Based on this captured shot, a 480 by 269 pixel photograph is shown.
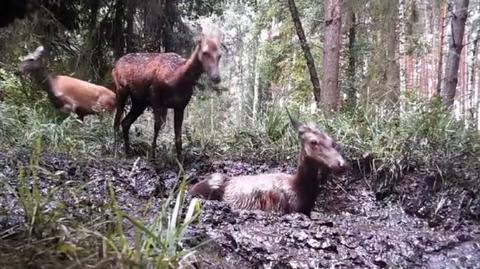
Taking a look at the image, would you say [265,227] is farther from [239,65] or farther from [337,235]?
[239,65]

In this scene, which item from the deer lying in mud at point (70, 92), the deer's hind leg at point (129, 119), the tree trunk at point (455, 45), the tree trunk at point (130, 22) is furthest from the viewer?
the tree trunk at point (130, 22)

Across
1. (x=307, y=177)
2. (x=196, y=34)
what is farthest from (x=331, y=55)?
(x=307, y=177)

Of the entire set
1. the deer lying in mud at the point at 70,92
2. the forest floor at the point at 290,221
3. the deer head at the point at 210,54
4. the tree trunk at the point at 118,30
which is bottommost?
the forest floor at the point at 290,221

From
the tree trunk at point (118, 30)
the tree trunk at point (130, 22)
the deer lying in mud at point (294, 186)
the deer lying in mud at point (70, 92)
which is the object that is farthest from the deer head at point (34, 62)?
the deer lying in mud at point (294, 186)

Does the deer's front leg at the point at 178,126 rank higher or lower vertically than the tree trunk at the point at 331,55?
lower

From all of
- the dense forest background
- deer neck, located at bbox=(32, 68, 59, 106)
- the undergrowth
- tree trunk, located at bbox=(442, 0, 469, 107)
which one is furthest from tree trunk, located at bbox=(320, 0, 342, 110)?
deer neck, located at bbox=(32, 68, 59, 106)

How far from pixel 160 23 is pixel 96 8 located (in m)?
1.16

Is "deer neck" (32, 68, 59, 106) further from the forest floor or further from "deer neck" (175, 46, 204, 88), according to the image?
"deer neck" (175, 46, 204, 88)

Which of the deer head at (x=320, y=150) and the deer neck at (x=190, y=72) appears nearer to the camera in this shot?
the deer head at (x=320, y=150)

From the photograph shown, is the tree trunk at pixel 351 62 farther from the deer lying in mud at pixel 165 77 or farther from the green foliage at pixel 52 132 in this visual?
the deer lying in mud at pixel 165 77

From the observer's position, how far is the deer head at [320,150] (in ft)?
16.5

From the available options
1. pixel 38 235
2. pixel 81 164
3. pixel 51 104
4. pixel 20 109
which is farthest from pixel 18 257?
pixel 51 104

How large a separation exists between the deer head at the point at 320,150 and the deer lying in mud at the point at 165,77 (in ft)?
4.89

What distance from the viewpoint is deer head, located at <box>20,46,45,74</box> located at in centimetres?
825
